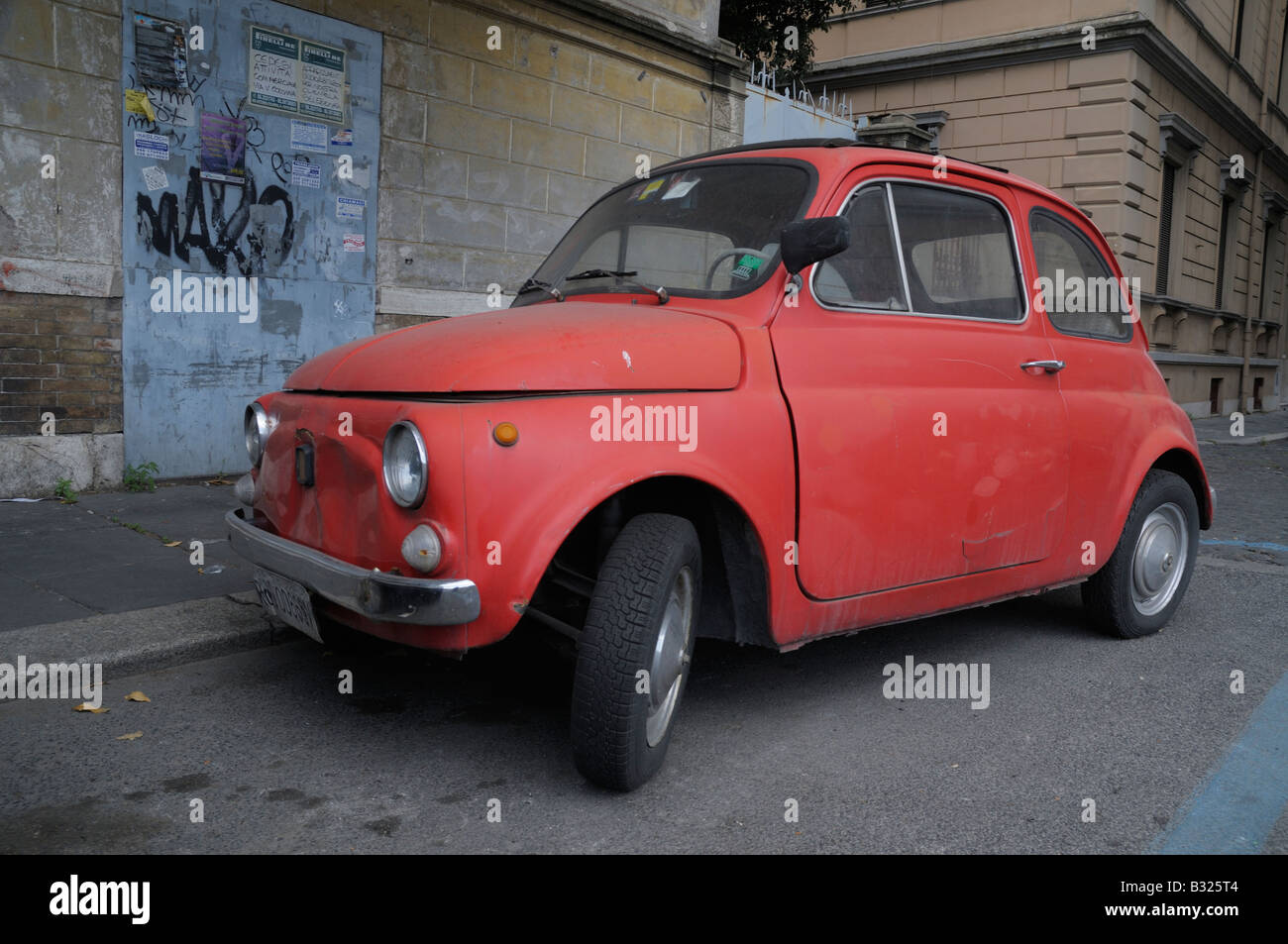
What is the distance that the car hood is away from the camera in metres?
2.76

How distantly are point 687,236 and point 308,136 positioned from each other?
4.88 meters

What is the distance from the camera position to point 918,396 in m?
3.56

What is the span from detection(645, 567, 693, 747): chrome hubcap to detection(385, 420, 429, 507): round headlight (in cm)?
72

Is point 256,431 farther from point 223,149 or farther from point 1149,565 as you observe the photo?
point 223,149

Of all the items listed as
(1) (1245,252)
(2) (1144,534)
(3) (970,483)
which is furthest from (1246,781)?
(1) (1245,252)

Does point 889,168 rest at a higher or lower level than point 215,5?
lower

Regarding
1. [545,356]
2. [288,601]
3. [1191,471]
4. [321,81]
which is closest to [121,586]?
[288,601]

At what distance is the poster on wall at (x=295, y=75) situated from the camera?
7211mm

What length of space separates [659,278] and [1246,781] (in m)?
2.36

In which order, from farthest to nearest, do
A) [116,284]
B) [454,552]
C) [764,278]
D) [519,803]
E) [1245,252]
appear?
[1245,252] → [116,284] → [764,278] → [519,803] → [454,552]

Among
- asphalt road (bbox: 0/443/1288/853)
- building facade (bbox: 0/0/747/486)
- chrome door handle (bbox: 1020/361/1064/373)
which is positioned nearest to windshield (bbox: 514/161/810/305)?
chrome door handle (bbox: 1020/361/1064/373)

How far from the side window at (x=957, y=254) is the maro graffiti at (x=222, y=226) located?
508 cm

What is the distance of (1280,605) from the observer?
5.17 m
